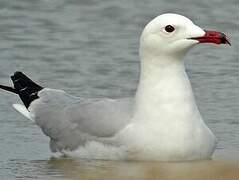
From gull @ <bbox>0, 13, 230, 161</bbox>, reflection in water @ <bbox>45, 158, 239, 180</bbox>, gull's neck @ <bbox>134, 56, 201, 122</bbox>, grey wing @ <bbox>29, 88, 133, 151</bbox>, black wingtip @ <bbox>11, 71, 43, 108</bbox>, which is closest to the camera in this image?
reflection in water @ <bbox>45, 158, 239, 180</bbox>

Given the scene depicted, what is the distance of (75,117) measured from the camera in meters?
9.10

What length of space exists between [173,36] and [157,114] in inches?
22.9

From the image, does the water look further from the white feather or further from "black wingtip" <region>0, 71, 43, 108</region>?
"black wingtip" <region>0, 71, 43, 108</region>

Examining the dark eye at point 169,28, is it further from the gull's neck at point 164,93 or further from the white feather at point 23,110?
the white feather at point 23,110

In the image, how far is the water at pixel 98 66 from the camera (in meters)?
8.51

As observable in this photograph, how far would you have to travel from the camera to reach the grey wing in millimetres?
8695

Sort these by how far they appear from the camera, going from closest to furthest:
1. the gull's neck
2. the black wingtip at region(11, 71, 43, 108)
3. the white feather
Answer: the gull's neck, the white feather, the black wingtip at region(11, 71, 43, 108)

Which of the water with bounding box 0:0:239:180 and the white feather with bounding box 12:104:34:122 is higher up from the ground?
the white feather with bounding box 12:104:34:122

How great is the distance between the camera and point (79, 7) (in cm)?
1450

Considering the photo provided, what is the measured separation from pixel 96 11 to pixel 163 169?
20.0ft

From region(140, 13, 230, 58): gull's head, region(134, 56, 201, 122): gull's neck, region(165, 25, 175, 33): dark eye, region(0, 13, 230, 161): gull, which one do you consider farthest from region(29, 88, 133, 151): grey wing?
region(165, 25, 175, 33): dark eye

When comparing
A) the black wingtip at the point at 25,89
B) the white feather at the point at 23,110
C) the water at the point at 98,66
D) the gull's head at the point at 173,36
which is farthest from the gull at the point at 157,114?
the black wingtip at the point at 25,89

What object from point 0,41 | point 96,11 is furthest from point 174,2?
point 0,41

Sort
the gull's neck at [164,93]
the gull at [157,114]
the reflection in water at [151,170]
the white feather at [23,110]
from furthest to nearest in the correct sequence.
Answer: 1. the white feather at [23,110]
2. the gull's neck at [164,93]
3. the gull at [157,114]
4. the reflection in water at [151,170]
